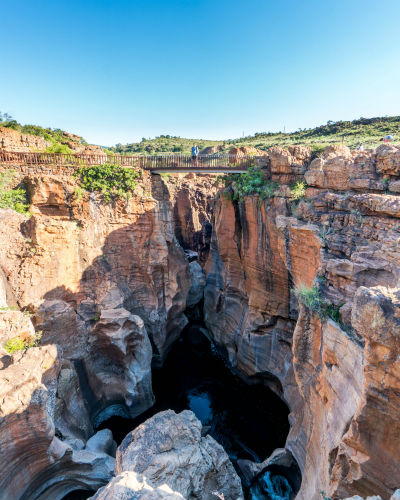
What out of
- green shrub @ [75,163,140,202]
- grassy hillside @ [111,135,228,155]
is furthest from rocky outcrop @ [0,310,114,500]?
grassy hillside @ [111,135,228,155]

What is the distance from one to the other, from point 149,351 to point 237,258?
6.19 m

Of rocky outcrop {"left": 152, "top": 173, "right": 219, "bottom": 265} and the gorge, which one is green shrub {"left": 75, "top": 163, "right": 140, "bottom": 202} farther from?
rocky outcrop {"left": 152, "top": 173, "right": 219, "bottom": 265}

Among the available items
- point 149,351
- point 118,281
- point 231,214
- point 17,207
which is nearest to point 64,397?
→ point 149,351

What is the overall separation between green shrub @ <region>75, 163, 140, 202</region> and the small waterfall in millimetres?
12059

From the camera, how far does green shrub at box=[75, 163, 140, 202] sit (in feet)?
40.5

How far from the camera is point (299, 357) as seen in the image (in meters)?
7.87

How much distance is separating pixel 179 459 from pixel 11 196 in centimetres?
1086

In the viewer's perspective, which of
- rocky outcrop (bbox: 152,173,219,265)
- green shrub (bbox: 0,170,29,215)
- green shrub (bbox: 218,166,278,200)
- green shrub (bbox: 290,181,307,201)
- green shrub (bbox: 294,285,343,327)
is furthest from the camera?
rocky outcrop (bbox: 152,173,219,265)

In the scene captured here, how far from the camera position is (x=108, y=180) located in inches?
501

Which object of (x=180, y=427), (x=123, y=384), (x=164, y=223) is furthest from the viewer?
(x=164, y=223)

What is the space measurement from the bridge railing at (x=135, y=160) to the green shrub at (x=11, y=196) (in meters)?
0.74

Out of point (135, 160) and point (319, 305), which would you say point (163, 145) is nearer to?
point (135, 160)

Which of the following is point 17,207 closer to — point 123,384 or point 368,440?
point 123,384

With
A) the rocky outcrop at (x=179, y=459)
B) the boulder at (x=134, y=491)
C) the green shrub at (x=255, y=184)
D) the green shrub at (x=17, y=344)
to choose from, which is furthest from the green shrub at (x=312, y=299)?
the green shrub at (x=17, y=344)
